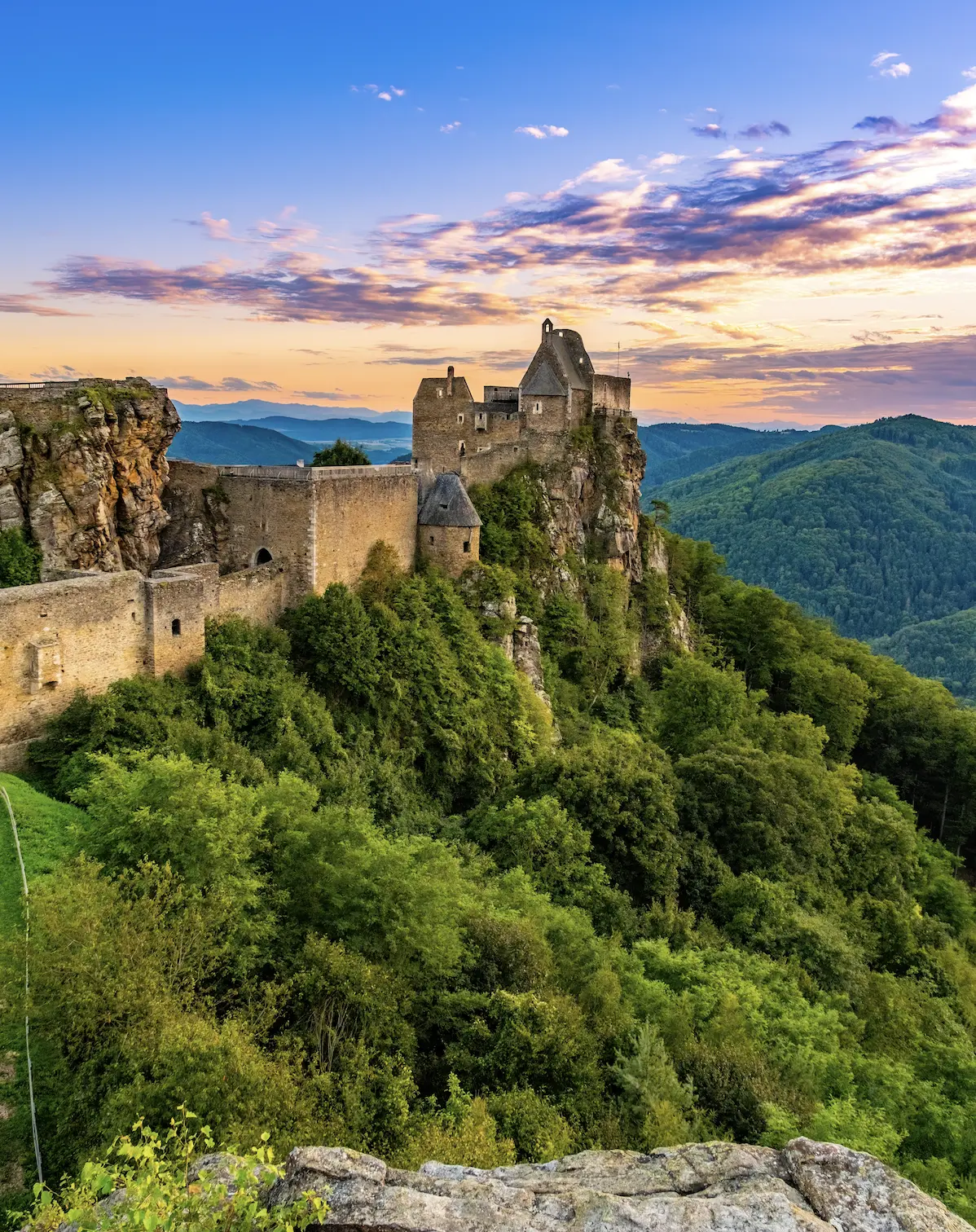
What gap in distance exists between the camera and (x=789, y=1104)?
57.4ft

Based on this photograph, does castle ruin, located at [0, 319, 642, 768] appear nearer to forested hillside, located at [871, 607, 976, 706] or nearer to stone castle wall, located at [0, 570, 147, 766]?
stone castle wall, located at [0, 570, 147, 766]

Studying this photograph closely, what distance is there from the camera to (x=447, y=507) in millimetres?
40969

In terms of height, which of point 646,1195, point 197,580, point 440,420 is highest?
point 440,420

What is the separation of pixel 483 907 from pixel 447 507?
23307 millimetres

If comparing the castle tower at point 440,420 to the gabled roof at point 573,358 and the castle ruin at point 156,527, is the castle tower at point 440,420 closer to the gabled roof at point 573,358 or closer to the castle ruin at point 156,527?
the castle ruin at point 156,527

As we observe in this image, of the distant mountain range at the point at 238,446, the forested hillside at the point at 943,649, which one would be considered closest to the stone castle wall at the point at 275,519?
the distant mountain range at the point at 238,446

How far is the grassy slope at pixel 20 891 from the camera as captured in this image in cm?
1251

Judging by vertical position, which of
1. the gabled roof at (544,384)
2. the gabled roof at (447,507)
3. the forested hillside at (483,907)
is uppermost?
the gabled roof at (544,384)

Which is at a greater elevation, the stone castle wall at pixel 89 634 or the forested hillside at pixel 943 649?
the stone castle wall at pixel 89 634

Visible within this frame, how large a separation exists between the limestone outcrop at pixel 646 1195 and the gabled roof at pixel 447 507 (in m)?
33.2

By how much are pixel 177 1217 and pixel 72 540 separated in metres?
26.1

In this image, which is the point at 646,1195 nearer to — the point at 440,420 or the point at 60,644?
the point at 60,644

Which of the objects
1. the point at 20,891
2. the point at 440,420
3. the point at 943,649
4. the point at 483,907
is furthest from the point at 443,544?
the point at 943,649

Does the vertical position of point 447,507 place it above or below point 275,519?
above
